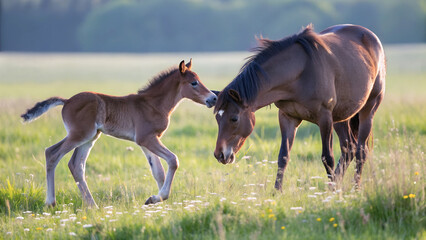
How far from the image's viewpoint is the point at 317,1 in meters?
96.8

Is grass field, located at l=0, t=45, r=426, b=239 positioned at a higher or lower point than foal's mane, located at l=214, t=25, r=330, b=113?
lower

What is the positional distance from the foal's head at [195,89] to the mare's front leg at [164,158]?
0.71 meters

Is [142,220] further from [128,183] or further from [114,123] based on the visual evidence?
[128,183]

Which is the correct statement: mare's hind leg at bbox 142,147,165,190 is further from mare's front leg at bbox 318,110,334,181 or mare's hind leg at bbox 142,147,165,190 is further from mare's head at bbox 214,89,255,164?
mare's front leg at bbox 318,110,334,181

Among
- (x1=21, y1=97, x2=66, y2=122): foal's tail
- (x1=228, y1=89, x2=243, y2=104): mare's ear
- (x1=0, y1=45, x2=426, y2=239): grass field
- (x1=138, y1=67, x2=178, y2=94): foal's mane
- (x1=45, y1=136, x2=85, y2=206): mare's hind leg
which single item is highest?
(x1=138, y1=67, x2=178, y2=94): foal's mane

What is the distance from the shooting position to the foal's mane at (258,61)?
596 centimetres

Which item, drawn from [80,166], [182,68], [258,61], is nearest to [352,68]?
[258,61]

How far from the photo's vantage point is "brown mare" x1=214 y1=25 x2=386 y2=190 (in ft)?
19.7

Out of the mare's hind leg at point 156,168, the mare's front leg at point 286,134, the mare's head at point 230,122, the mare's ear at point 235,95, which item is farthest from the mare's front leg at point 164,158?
the mare's front leg at point 286,134

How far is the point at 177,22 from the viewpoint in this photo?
9175 centimetres

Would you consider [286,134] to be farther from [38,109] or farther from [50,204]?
[38,109]

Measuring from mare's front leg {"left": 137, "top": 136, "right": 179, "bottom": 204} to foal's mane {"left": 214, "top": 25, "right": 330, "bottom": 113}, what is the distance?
3.11 feet

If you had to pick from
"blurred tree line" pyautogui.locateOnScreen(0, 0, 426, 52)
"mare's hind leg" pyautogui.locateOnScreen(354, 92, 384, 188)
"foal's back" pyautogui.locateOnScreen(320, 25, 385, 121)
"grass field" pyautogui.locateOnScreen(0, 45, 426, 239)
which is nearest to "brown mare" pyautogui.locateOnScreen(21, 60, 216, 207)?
"grass field" pyautogui.locateOnScreen(0, 45, 426, 239)

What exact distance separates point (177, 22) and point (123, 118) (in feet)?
284
